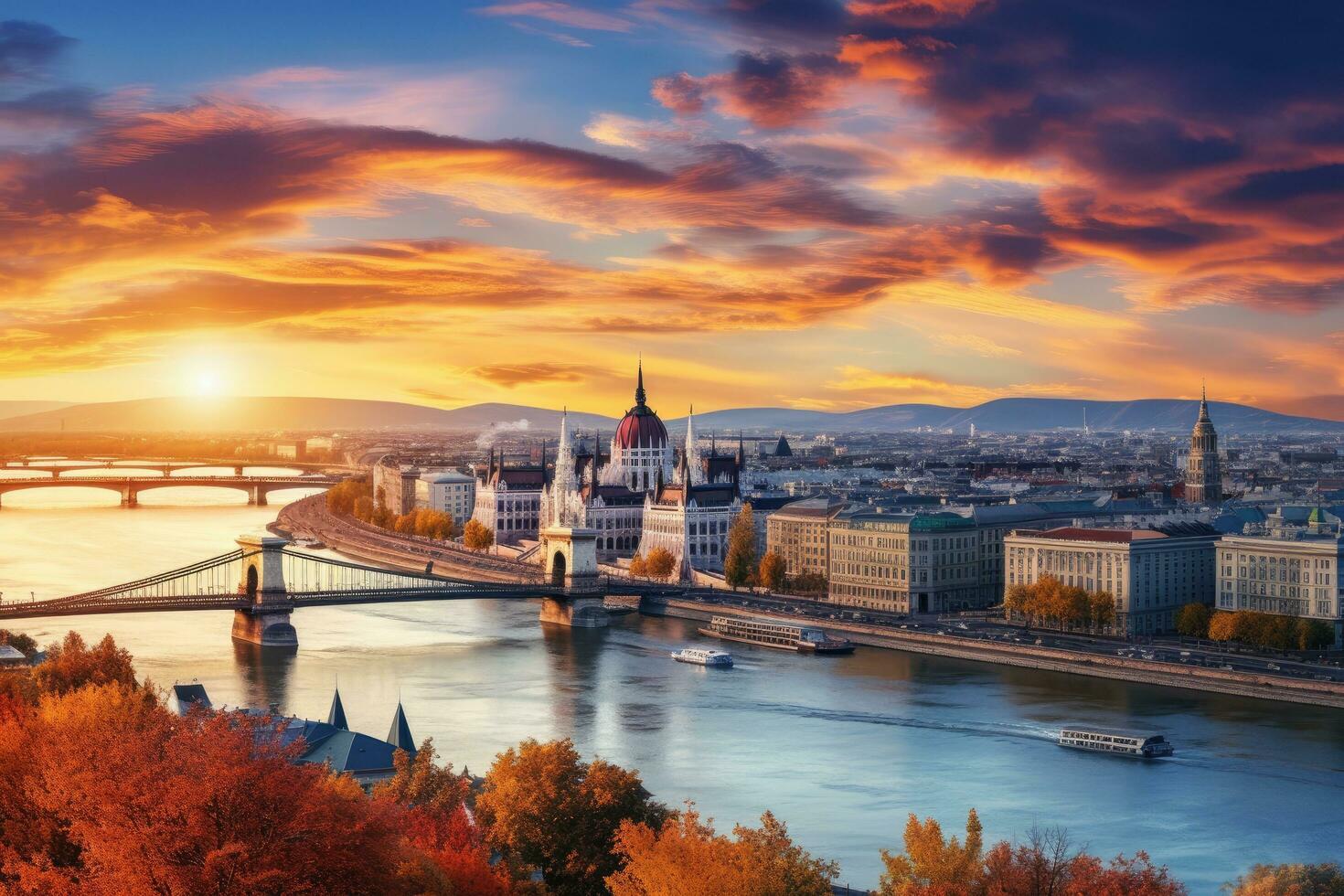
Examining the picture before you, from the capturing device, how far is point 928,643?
39.3 meters

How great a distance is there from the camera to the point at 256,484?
4072 inches

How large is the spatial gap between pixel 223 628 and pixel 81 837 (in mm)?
31963

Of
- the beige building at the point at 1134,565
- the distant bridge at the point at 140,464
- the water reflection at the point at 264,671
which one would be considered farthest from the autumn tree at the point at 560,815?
the distant bridge at the point at 140,464

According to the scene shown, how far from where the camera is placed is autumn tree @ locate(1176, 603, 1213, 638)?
39531 mm

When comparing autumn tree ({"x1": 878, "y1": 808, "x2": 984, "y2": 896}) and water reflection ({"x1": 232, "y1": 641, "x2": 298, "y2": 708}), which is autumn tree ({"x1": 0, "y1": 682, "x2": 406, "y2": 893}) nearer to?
autumn tree ({"x1": 878, "y1": 808, "x2": 984, "y2": 896})

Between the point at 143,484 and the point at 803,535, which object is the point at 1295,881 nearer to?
the point at 803,535

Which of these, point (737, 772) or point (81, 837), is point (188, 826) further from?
point (737, 772)

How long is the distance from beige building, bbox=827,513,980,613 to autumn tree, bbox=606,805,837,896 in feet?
108

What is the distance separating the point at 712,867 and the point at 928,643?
26.7 metres

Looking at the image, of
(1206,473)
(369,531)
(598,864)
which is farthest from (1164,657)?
(369,531)

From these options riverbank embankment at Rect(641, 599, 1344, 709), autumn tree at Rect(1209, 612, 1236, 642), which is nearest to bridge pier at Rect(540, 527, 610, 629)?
riverbank embankment at Rect(641, 599, 1344, 709)

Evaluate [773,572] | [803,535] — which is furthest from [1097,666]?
[803,535]

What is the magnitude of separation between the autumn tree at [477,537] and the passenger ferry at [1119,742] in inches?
1706

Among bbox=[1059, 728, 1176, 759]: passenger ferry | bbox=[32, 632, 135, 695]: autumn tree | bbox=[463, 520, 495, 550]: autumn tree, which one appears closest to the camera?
bbox=[32, 632, 135, 695]: autumn tree
